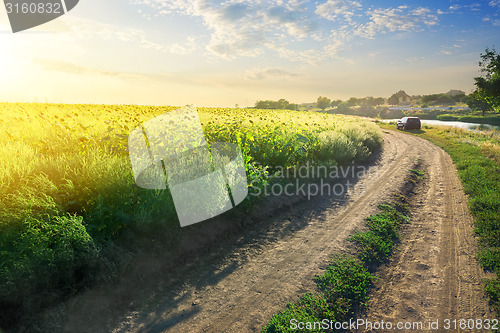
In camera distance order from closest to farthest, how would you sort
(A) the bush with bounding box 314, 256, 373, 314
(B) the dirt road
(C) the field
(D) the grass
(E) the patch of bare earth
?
(C) the field < (B) the dirt road < (E) the patch of bare earth < (A) the bush with bounding box 314, 256, 373, 314 < (D) the grass

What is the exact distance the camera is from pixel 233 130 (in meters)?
10.4

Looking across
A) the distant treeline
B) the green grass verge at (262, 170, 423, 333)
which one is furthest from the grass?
the distant treeline

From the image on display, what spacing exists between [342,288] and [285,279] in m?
0.98

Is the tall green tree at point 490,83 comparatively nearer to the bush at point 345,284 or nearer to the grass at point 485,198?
the grass at point 485,198

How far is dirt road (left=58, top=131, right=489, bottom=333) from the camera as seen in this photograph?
157 inches

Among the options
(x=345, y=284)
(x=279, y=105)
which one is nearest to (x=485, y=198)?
(x=345, y=284)

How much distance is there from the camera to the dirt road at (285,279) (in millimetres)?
3990

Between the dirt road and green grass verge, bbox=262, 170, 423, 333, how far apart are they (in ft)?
0.63

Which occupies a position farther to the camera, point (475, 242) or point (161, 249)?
point (475, 242)

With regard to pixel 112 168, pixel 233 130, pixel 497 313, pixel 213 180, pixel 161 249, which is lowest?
pixel 497 313

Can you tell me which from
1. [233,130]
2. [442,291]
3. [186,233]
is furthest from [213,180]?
[442,291]

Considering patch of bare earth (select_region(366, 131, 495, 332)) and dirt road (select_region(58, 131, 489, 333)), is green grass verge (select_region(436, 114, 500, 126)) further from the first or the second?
dirt road (select_region(58, 131, 489, 333))

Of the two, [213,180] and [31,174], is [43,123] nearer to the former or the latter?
[31,174]

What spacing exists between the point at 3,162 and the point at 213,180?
12.8 ft
